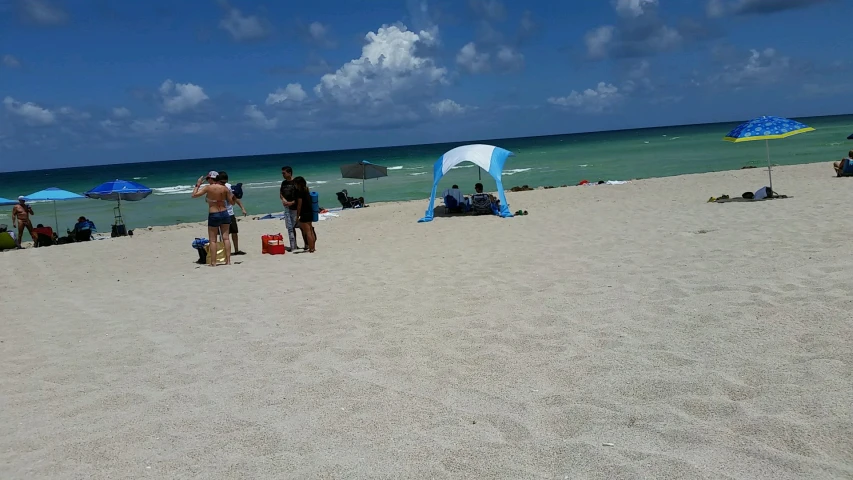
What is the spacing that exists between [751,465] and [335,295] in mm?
4746

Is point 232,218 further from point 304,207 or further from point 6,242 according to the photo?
point 6,242

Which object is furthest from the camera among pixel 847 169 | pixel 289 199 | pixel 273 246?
pixel 847 169

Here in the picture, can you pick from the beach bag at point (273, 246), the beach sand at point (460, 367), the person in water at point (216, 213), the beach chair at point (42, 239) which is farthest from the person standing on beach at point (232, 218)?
the beach chair at point (42, 239)

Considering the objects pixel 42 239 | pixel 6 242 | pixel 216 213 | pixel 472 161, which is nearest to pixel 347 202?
pixel 472 161

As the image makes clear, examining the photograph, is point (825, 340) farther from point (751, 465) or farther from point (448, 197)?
point (448, 197)

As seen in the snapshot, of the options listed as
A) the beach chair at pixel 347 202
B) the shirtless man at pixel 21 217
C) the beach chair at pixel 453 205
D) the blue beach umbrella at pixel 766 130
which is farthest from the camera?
the beach chair at pixel 347 202

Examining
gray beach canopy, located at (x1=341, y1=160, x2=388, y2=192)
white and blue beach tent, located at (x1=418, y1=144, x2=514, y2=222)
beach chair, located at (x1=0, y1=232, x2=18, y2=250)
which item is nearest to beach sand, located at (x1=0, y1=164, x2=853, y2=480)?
white and blue beach tent, located at (x1=418, y1=144, x2=514, y2=222)

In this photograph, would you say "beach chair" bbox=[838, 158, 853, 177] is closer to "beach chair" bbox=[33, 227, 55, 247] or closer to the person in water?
the person in water

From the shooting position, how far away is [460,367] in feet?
14.8

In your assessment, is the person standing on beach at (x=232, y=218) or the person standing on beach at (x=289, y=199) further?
the person standing on beach at (x=289, y=199)

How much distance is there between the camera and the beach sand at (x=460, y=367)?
3.25 metres

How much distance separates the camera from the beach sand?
10.7 feet

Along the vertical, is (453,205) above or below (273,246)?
above

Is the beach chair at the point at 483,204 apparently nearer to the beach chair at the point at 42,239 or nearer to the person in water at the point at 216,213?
the person in water at the point at 216,213
